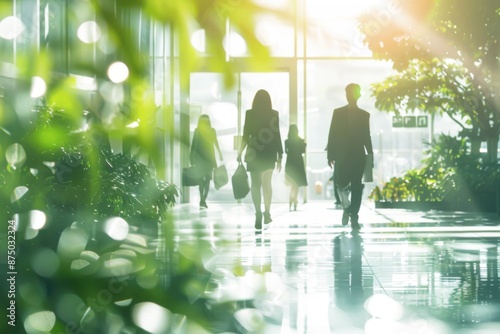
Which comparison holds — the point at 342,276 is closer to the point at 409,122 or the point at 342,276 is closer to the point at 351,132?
the point at 351,132

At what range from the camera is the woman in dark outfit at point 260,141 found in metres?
9.96

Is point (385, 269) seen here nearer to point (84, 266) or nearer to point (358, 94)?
point (358, 94)

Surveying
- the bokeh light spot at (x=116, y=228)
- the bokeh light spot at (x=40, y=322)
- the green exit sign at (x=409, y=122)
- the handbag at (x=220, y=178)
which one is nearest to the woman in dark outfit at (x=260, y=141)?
the handbag at (x=220, y=178)

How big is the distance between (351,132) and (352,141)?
0.09m

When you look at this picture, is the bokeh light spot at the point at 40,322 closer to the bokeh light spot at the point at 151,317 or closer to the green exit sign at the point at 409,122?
the bokeh light spot at the point at 151,317

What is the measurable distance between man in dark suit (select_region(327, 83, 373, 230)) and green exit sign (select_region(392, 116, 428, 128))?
896 cm

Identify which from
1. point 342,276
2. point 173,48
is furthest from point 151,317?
point 342,276

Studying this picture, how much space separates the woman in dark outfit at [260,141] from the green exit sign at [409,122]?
8867mm

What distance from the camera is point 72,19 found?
1.42m

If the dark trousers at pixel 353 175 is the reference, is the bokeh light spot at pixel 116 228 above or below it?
above

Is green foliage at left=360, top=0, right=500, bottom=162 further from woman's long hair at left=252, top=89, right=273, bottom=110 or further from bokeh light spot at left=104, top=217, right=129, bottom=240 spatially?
bokeh light spot at left=104, top=217, right=129, bottom=240

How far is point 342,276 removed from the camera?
236 inches

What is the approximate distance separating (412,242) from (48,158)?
23.6 ft

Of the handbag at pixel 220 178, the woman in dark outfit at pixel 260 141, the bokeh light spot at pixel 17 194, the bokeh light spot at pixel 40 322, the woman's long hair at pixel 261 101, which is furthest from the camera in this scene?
the woman's long hair at pixel 261 101
